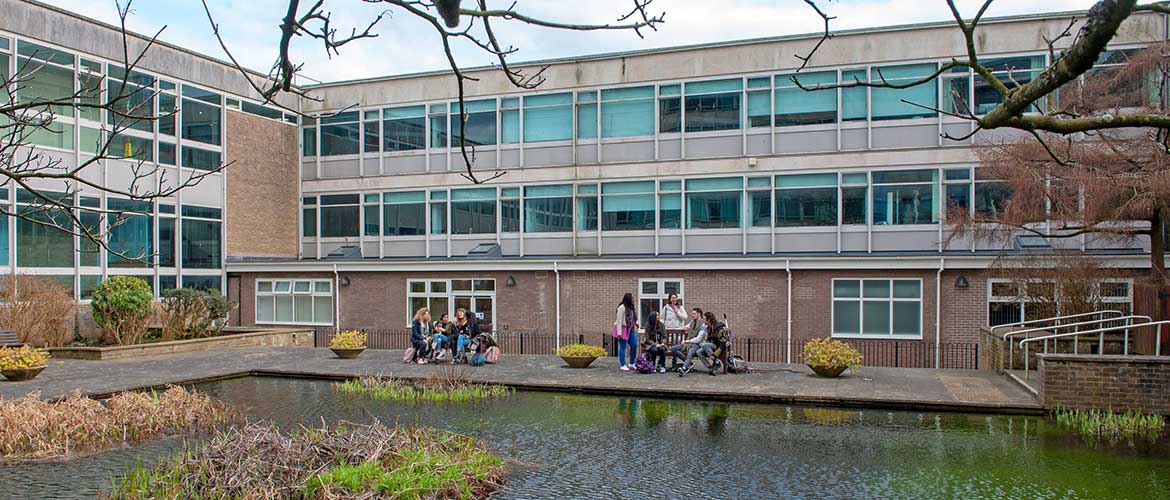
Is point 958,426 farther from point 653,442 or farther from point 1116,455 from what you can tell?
point 653,442

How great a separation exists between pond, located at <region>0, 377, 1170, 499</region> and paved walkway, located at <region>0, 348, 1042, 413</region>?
18.2 inches

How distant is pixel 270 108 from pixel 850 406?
73.5ft

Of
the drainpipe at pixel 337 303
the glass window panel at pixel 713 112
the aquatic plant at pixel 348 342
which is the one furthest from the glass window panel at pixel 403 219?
the glass window panel at pixel 713 112

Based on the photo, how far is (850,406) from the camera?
14141 mm

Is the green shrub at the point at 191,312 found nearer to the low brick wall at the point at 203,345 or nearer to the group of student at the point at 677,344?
the low brick wall at the point at 203,345

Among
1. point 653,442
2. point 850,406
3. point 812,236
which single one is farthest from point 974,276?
point 653,442

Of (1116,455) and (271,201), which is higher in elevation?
(271,201)

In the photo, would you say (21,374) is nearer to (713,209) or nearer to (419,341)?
(419,341)

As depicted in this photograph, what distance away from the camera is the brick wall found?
29.2 metres

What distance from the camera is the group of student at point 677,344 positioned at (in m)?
17.4

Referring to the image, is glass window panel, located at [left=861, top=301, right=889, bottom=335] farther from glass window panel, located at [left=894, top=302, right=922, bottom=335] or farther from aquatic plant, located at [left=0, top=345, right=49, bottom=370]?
aquatic plant, located at [left=0, top=345, right=49, bottom=370]

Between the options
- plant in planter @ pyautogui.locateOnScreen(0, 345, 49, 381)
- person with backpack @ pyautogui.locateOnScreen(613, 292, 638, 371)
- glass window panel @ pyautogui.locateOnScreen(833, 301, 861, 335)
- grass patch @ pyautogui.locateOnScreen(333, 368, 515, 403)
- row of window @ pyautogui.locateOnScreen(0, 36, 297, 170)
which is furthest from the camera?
glass window panel @ pyautogui.locateOnScreen(833, 301, 861, 335)

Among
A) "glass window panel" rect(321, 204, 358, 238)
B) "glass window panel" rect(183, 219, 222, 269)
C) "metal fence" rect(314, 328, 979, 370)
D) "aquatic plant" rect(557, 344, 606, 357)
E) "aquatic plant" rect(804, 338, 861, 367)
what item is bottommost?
"metal fence" rect(314, 328, 979, 370)

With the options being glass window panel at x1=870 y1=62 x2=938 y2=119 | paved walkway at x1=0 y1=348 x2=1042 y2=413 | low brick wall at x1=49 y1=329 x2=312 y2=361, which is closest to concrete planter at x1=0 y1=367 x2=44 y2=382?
paved walkway at x1=0 y1=348 x2=1042 y2=413
